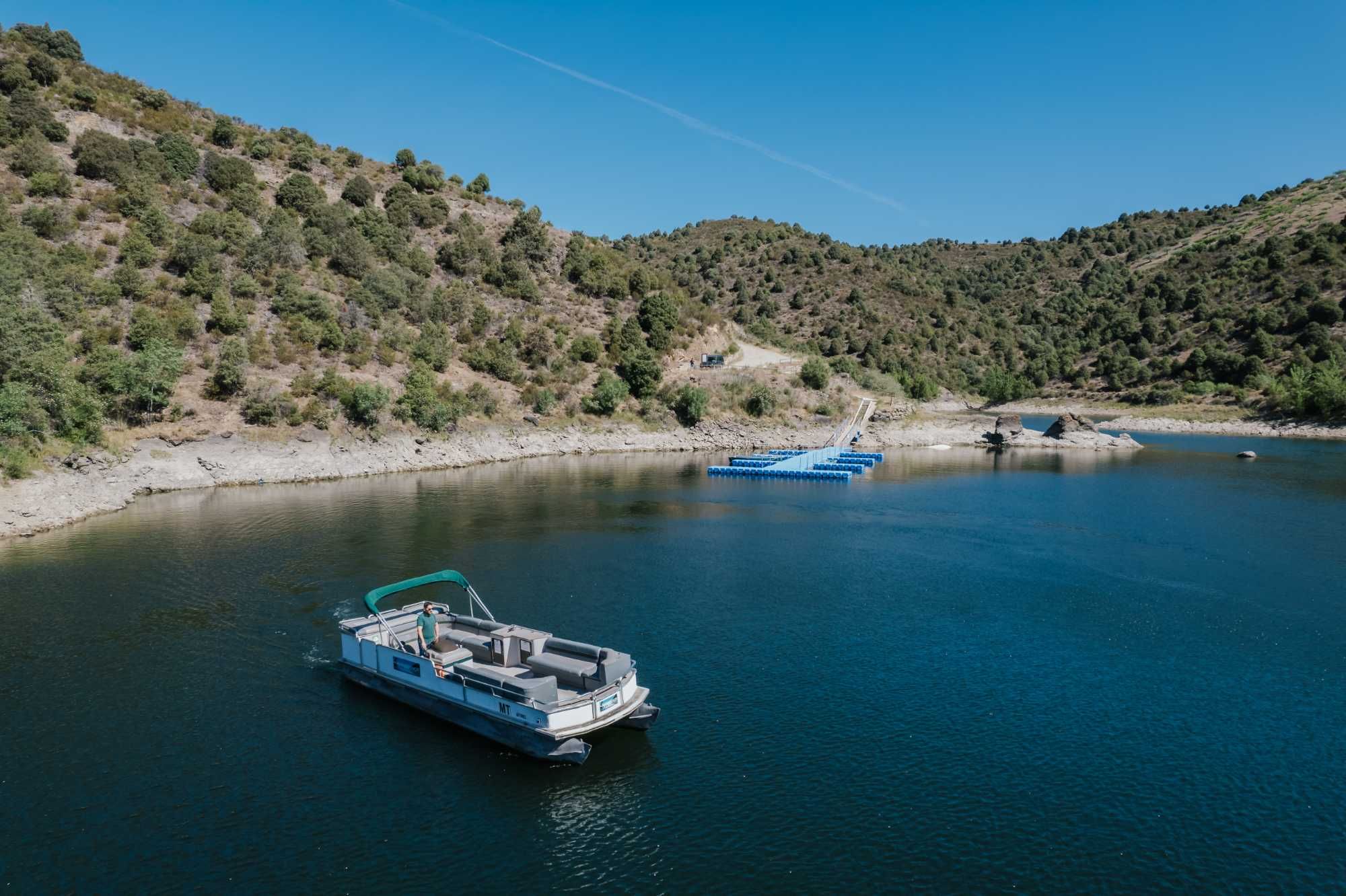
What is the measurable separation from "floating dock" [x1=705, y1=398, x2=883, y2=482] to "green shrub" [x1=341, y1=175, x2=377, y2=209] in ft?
222

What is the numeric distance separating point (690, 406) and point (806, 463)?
20.5 m

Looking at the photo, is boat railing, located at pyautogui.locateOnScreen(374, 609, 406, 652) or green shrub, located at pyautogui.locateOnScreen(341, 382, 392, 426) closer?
boat railing, located at pyautogui.locateOnScreen(374, 609, 406, 652)

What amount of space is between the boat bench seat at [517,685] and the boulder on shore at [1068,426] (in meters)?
108

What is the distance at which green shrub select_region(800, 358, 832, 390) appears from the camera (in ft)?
385

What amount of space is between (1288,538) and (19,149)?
410 ft

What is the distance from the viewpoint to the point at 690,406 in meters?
103

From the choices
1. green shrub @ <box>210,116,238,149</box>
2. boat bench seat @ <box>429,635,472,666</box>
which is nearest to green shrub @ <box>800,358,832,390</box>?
green shrub @ <box>210,116,238,149</box>

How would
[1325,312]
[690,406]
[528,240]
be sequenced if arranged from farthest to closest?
[1325,312] → [528,240] → [690,406]

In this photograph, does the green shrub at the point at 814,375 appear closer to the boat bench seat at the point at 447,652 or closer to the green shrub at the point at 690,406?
the green shrub at the point at 690,406

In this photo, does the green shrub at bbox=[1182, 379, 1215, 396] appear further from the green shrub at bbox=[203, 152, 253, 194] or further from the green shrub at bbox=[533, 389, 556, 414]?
the green shrub at bbox=[203, 152, 253, 194]

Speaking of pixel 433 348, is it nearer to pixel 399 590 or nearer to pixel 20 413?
pixel 20 413

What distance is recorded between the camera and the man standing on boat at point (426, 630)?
1067 inches

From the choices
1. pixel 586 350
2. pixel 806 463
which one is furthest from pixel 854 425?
pixel 586 350

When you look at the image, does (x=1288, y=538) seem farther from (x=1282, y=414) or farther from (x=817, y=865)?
(x=1282, y=414)
